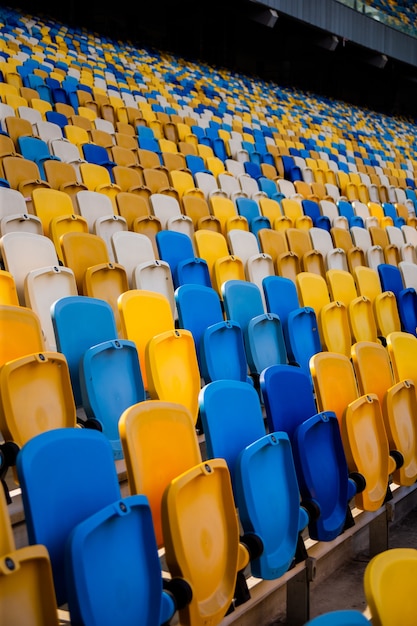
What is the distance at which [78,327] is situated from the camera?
3.00 ft

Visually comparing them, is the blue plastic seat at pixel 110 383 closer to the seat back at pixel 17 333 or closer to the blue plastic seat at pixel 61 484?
the seat back at pixel 17 333

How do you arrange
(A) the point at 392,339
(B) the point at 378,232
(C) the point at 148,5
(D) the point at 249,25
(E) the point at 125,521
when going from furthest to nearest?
(D) the point at 249,25, (C) the point at 148,5, (B) the point at 378,232, (A) the point at 392,339, (E) the point at 125,521

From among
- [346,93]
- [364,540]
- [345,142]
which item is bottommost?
[364,540]

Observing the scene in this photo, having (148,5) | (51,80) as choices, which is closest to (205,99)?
(51,80)

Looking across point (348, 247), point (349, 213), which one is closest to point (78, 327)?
point (348, 247)

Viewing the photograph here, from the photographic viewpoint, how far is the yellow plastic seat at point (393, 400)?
983 mm

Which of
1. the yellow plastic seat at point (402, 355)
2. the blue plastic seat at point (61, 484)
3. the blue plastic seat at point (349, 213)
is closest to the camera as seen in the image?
the blue plastic seat at point (61, 484)

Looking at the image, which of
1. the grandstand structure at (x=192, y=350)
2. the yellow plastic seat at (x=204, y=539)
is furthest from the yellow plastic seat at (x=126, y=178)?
the yellow plastic seat at (x=204, y=539)

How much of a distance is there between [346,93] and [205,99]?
108 inches

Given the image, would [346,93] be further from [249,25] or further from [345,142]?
[345,142]

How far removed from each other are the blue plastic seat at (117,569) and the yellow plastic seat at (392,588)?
0.62 feet

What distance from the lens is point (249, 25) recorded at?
5.37 m

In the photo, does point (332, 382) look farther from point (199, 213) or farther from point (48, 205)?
point (199, 213)

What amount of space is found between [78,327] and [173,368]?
0.48ft
